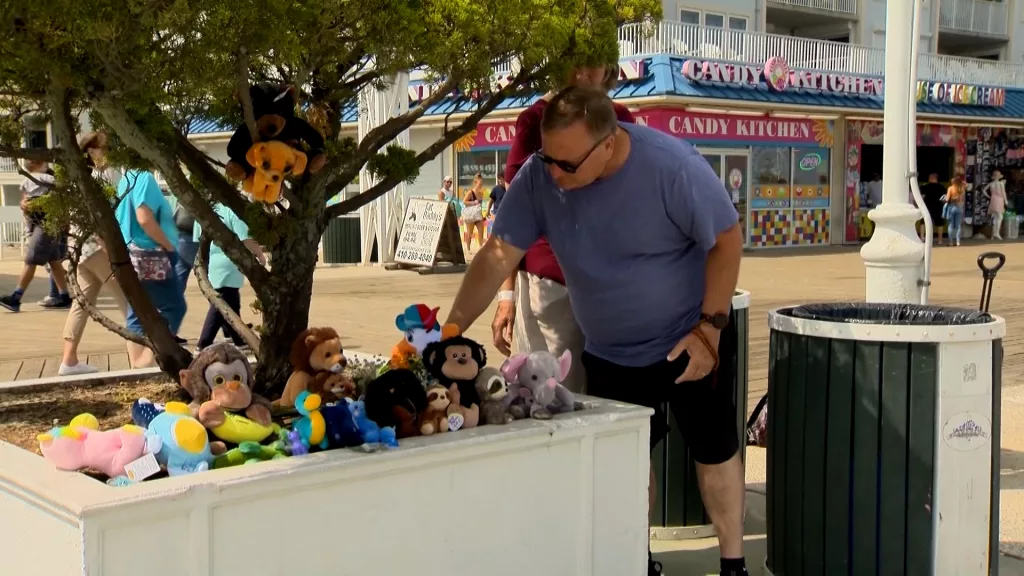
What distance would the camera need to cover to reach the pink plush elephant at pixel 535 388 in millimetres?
3111

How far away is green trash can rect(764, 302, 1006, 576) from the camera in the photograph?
3227mm

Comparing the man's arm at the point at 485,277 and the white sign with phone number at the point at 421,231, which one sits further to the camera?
the white sign with phone number at the point at 421,231

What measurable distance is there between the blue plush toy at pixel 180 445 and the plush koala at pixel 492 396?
77 centimetres

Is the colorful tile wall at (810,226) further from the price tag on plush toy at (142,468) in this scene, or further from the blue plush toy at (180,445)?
the price tag on plush toy at (142,468)

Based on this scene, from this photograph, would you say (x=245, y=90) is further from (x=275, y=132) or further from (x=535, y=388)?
(x=535, y=388)

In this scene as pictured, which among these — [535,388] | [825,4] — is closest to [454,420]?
[535,388]

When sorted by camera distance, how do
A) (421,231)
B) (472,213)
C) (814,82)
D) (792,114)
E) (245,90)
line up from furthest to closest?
(792,114) < (472,213) < (814,82) < (421,231) < (245,90)

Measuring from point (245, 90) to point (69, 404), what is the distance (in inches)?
58.2

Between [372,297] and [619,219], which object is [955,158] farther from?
[619,219]

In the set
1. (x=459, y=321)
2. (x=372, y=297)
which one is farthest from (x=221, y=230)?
(x=372, y=297)

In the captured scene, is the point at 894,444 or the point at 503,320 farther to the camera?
the point at 503,320

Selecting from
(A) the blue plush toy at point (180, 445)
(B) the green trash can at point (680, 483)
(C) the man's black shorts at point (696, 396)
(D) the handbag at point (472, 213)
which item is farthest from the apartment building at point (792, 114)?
(A) the blue plush toy at point (180, 445)

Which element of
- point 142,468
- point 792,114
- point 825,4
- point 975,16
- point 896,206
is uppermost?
point 975,16

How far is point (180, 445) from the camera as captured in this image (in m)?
2.60
